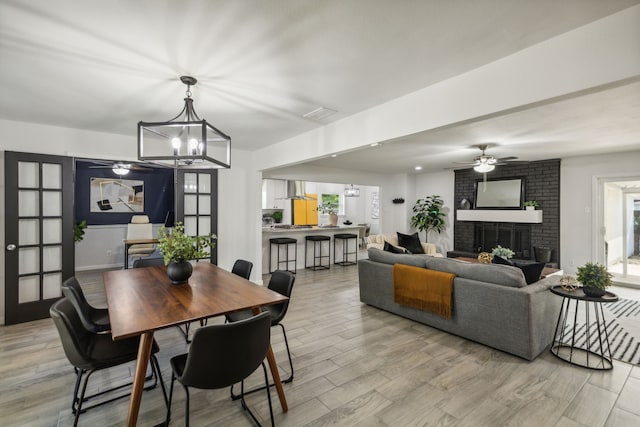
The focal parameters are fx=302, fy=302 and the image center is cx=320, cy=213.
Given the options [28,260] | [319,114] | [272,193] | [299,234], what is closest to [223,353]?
[319,114]

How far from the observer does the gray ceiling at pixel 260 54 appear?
1.61 meters

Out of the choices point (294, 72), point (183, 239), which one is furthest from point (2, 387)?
point (294, 72)

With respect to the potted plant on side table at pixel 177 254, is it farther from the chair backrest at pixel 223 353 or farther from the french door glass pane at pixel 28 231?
the french door glass pane at pixel 28 231

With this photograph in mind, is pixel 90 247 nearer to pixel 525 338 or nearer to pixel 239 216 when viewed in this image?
pixel 239 216

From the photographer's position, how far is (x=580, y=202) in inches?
231

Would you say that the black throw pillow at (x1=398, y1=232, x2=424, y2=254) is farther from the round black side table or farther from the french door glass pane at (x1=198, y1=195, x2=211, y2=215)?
the french door glass pane at (x1=198, y1=195, x2=211, y2=215)

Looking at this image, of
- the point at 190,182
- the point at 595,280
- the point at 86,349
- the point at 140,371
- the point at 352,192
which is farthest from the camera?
the point at 352,192

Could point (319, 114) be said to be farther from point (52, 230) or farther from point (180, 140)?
point (52, 230)

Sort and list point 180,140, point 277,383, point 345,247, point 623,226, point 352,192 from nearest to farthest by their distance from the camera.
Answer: point 277,383 < point 180,140 < point 623,226 < point 345,247 < point 352,192

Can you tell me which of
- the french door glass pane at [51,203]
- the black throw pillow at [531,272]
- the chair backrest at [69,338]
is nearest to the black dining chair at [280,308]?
the chair backrest at [69,338]

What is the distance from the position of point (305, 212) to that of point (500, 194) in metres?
6.12

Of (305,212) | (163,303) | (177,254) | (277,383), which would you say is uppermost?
(305,212)

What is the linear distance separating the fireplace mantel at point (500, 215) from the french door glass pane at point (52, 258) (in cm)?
777

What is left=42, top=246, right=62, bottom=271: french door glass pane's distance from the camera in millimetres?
3879
